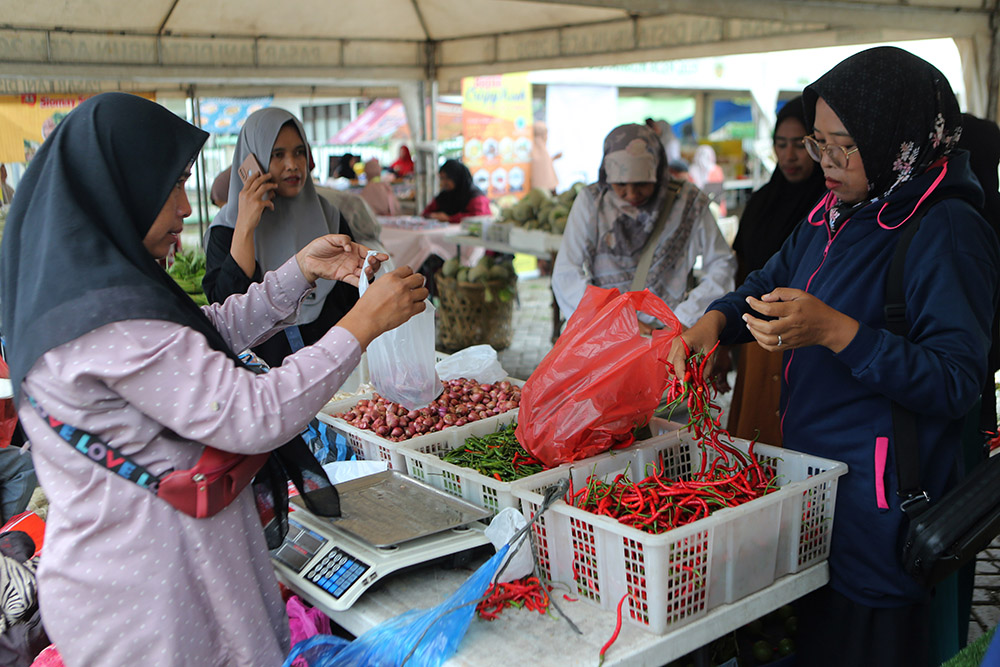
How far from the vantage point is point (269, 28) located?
6.17m

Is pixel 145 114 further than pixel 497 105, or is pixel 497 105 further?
pixel 497 105

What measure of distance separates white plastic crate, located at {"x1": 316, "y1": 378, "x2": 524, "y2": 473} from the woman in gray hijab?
0.46 metres

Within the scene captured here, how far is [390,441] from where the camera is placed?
2.25m

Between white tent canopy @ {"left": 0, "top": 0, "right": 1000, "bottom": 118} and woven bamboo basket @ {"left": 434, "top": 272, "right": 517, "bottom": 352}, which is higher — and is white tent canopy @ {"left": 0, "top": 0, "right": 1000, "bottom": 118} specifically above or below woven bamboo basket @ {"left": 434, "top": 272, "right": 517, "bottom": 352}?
above

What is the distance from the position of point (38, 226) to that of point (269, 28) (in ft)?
17.7

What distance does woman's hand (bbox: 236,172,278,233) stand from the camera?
284cm

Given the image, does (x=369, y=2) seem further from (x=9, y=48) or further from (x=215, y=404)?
(x=215, y=404)

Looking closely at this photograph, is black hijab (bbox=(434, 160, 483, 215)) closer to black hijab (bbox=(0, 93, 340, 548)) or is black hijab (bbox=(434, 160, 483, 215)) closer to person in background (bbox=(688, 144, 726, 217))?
person in background (bbox=(688, 144, 726, 217))

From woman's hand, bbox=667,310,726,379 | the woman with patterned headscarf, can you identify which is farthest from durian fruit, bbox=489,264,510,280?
woman's hand, bbox=667,310,726,379

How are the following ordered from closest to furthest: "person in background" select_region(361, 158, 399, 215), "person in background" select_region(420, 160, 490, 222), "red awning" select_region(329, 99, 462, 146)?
"person in background" select_region(420, 160, 490, 222) < "person in background" select_region(361, 158, 399, 215) < "red awning" select_region(329, 99, 462, 146)

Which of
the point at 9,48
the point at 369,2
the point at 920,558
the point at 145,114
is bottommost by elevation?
the point at 920,558

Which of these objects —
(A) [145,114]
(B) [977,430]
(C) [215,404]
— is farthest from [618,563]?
(A) [145,114]

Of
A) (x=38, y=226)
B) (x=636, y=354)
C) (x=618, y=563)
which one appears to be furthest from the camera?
(x=636, y=354)

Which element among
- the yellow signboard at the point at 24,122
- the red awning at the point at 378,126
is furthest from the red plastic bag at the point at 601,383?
the red awning at the point at 378,126
